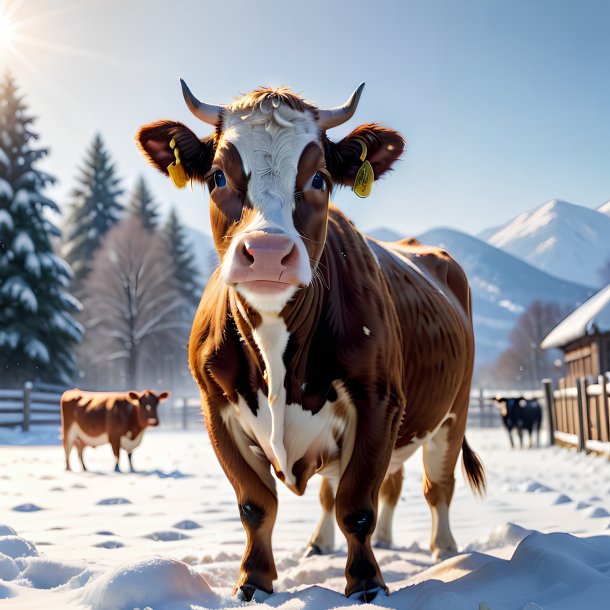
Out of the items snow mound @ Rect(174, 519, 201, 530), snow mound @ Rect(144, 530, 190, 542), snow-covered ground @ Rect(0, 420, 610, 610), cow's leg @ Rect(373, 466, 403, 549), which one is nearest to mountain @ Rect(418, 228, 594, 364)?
snow-covered ground @ Rect(0, 420, 610, 610)

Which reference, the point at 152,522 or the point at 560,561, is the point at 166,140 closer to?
the point at 560,561

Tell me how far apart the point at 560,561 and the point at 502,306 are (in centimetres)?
15637

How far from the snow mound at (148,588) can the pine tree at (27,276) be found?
1960cm

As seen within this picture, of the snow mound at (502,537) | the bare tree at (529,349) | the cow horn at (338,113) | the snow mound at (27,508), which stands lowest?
the snow mound at (27,508)

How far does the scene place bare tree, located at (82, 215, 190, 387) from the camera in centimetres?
3030

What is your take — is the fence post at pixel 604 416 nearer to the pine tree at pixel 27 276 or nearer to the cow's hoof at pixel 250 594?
the cow's hoof at pixel 250 594

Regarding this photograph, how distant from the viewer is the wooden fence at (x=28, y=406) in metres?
18.5

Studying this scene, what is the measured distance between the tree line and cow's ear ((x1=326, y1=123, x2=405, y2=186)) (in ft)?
63.3

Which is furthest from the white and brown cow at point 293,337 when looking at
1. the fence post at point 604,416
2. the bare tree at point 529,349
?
the bare tree at point 529,349

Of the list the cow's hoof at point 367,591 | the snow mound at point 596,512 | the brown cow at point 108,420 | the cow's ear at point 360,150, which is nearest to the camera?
the cow's hoof at point 367,591

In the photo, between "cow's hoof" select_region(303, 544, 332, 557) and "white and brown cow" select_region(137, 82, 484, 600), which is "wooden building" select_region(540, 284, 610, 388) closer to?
"cow's hoof" select_region(303, 544, 332, 557)

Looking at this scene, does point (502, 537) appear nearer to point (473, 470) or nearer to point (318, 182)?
point (473, 470)

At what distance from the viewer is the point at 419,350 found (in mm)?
3600

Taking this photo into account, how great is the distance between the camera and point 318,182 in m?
2.93
